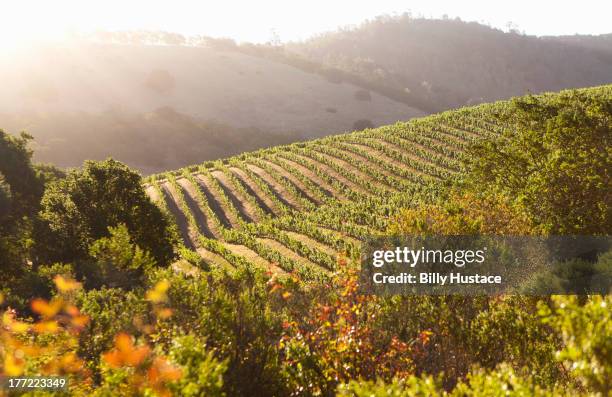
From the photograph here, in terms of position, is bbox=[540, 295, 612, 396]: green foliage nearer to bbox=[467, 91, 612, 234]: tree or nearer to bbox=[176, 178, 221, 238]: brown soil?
bbox=[467, 91, 612, 234]: tree

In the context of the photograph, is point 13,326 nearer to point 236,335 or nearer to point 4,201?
point 236,335

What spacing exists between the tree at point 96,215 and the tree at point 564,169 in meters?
22.4

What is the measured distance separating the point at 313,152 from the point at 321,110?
7206cm

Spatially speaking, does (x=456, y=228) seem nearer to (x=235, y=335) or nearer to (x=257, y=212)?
(x=235, y=335)

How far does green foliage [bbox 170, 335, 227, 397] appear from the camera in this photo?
7488 mm

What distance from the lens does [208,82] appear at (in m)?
135

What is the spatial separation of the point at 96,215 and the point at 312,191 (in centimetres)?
2324

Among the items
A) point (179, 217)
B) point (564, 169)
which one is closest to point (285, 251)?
point (179, 217)

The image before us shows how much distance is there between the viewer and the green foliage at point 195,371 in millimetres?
7488

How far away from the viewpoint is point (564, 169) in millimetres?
24641

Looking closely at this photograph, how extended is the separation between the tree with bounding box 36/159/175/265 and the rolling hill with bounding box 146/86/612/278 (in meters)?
6.23

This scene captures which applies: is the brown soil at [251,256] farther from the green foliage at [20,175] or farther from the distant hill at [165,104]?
the distant hill at [165,104]

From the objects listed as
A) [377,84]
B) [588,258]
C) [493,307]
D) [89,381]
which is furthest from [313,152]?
[377,84]

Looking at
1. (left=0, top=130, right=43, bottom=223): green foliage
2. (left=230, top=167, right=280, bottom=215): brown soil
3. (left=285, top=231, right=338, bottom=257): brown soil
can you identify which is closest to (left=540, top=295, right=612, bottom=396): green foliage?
(left=285, top=231, right=338, bottom=257): brown soil
